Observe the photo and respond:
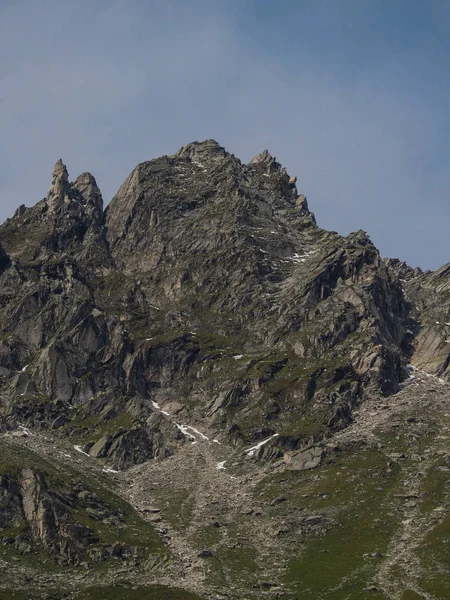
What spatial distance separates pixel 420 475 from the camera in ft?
567

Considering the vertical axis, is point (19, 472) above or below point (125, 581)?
above

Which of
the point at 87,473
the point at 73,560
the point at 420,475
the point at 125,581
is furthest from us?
the point at 87,473

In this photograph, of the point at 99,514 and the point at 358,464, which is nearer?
the point at 99,514

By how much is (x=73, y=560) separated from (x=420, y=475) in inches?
3016

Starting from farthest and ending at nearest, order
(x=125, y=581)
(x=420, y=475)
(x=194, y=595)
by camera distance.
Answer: (x=420, y=475) < (x=125, y=581) < (x=194, y=595)

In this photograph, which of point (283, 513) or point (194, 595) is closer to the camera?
point (194, 595)

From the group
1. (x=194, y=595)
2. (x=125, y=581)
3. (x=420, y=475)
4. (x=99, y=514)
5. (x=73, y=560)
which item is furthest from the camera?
(x=420, y=475)

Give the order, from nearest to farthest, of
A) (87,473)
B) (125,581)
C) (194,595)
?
1. (194,595)
2. (125,581)
3. (87,473)

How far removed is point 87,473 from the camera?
188000mm

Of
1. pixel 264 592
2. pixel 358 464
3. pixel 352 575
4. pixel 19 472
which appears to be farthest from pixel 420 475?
pixel 19 472

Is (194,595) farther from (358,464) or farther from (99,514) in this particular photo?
(358,464)

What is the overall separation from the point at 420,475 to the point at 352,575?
161ft

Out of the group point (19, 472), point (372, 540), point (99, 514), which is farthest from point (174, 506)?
point (372, 540)

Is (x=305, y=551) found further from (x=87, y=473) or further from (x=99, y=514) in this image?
(x=87, y=473)
